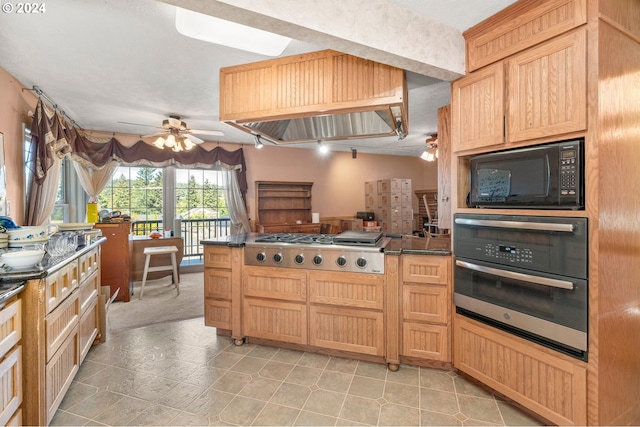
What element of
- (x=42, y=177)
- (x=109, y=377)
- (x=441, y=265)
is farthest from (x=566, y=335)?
(x=42, y=177)

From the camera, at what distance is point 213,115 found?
4.07 metres

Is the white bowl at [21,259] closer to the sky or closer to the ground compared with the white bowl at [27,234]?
closer to the ground

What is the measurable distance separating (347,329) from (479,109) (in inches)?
72.5

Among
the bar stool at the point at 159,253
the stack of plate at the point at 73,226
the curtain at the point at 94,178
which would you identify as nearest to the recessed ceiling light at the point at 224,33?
the stack of plate at the point at 73,226

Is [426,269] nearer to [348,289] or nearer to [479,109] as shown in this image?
[348,289]

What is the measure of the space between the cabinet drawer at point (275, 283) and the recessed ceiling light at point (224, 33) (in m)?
1.68

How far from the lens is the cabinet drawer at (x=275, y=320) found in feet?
7.90

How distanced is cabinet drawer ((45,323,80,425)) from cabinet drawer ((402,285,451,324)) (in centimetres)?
215

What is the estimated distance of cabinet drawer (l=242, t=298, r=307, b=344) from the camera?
2408 millimetres

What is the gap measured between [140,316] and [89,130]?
3.34 meters

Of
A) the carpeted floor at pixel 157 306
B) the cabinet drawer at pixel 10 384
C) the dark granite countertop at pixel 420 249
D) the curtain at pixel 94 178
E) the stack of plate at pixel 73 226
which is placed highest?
the curtain at pixel 94 178

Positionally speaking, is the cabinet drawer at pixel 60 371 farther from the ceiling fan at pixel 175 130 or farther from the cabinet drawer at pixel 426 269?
the ceiling fan at pixel 175 130

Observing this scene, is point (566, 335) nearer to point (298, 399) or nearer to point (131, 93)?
point (298, 399)

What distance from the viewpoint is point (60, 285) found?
168 cm
